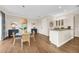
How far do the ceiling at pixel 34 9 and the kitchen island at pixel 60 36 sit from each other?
0.67 metres

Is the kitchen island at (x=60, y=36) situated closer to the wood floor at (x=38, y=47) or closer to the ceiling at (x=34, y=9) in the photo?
the wood floor at (x=38, y=47)

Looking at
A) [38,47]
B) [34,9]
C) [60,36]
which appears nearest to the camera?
[34,9]

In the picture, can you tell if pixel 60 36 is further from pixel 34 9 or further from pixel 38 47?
pixel 34 9

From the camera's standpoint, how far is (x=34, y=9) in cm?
319

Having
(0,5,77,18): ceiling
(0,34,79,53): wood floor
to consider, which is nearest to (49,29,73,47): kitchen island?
(0,34,79,53): wood floor

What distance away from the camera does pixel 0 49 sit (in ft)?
10.3

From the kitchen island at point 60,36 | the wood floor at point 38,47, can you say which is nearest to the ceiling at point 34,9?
the kitchen island at point 60,36

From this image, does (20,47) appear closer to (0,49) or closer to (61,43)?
(0,49)

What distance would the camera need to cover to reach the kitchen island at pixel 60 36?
3.36 m

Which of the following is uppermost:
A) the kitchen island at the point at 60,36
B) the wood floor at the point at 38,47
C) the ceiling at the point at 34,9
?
the ceiling at the point at 34,9

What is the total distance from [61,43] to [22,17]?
5.03ft

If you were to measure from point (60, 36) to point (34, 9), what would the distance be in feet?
4.20

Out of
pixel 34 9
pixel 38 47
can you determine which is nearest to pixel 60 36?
pixel 38 47
